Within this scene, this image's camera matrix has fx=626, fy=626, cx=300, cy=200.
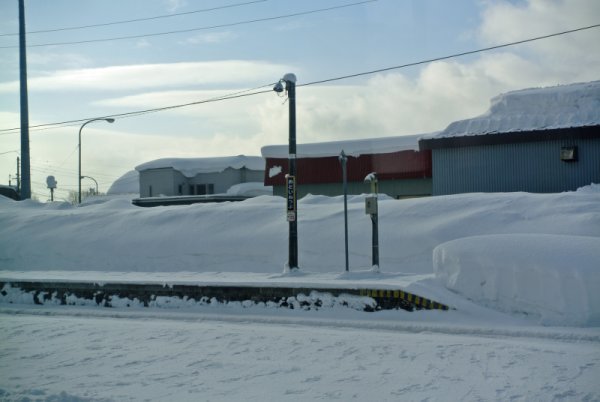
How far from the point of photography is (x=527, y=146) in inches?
976

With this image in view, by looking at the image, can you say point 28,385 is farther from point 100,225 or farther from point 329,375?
point 100,225

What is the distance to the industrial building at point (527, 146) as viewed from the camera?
23844mm

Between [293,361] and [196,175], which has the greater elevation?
[196,175]

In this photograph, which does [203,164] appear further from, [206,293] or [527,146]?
[206,293]

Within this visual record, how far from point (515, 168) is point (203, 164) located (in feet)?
88.2

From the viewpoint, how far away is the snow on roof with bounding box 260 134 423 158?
3325 centimetres

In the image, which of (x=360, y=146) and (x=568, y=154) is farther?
(x=360, y=146)

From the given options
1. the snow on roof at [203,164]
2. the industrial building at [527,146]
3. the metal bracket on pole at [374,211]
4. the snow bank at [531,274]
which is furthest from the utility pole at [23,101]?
the snow bank at [531,274]

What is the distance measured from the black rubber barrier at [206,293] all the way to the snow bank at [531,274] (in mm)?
911

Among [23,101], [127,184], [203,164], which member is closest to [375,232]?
[23,101]

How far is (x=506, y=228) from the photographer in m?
16.7

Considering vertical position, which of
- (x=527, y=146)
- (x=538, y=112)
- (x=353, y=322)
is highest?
(x=538, y=112)

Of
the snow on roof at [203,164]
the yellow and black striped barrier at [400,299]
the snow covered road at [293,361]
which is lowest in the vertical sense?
the snow covered road at [293,361]

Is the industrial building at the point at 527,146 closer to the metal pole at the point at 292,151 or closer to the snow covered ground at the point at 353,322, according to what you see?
the snow covered ground at the point at 353,322
